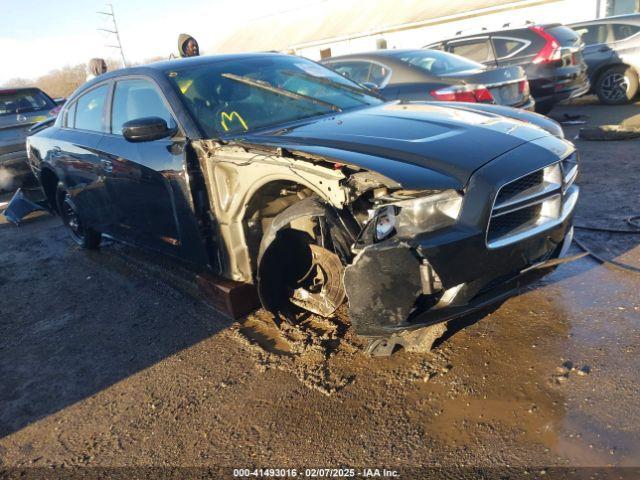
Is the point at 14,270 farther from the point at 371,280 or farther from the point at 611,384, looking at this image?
the point at 611,384

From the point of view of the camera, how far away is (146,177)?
3699 millimetres

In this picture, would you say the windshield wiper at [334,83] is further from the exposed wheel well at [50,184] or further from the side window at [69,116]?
the exposed wheel well at [50,184]

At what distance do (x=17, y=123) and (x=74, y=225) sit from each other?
4281mm

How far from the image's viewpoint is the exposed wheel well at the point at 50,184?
5672mm

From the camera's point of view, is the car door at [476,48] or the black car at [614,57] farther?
the black car at [614,57]

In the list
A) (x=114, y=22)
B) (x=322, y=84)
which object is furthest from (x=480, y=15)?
(x=114, y=22)

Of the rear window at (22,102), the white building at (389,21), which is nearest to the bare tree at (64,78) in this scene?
the white building at (389,21)

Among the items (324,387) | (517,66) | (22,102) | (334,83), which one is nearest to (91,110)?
(334,83)

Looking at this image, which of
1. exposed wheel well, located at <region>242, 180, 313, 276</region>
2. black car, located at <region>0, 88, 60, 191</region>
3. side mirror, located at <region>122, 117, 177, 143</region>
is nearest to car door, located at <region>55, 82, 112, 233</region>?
side mirror, located at <region>122, 117, 177, 143</region>

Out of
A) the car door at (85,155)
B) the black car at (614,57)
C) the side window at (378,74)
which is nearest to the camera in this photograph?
the car door at (85,155)

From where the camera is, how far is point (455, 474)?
210 cm

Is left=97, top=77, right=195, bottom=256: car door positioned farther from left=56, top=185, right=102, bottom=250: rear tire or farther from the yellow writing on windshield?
left=56, top=185, right=102, bottom=250: rear tire

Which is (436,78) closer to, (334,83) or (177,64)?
(334,83)

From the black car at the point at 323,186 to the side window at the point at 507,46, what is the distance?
21.4 ft
